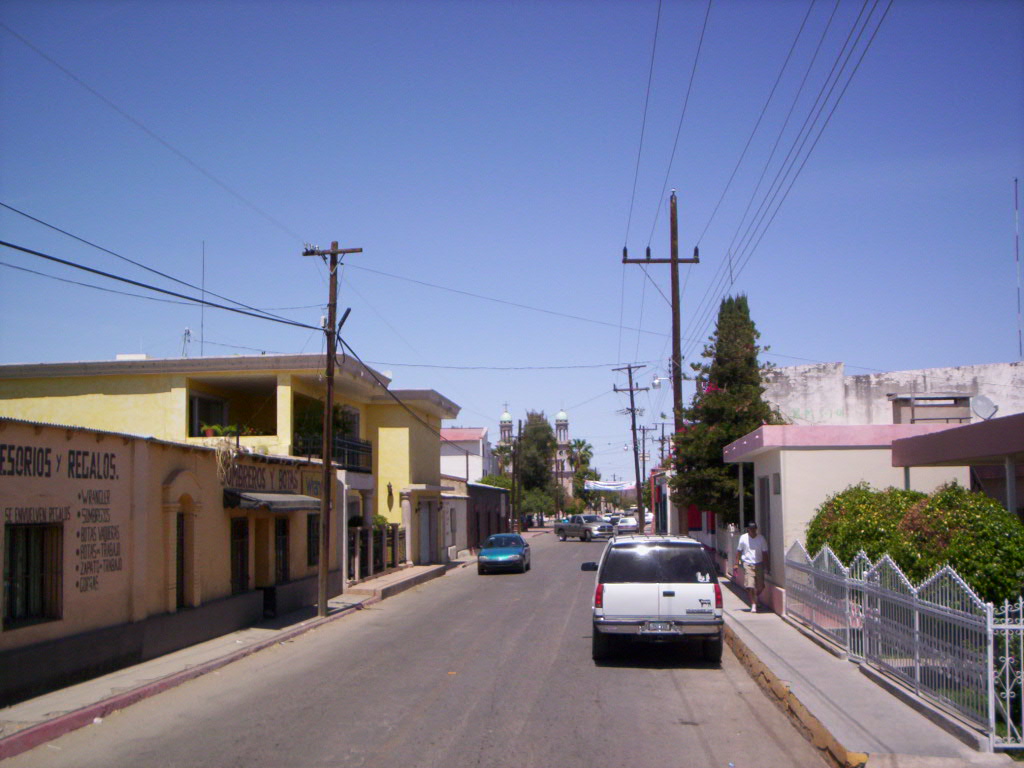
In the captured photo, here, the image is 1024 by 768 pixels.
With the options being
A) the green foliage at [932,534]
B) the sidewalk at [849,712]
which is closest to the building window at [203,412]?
the green foliage at [932,534]

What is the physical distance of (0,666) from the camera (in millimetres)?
10625

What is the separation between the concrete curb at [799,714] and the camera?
7.88 m

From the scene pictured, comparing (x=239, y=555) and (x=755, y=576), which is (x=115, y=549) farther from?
(x=755, y=576)

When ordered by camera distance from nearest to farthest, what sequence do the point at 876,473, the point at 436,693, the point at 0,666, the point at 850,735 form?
the point at 850,735
the point at 0,666
the point at 436,693
the point at 876,473

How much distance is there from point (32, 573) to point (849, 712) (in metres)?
9.78

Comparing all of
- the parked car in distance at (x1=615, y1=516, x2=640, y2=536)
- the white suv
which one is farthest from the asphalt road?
the parked car in distance at (x1=615, y1=516, x2=640, y2=536)

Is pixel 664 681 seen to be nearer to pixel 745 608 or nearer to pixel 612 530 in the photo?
pixel 745 608

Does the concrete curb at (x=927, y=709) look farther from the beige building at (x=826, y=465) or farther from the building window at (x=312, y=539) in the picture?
the building window at (x=312, y=539)

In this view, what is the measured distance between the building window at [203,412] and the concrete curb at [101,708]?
11.2m

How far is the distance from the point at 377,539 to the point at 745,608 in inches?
596

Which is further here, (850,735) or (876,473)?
(876,473)

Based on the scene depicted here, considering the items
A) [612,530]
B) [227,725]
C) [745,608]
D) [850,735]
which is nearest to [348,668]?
[227,725]

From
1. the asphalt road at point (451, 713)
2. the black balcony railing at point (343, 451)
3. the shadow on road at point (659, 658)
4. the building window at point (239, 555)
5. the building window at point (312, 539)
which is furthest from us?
the black balcony railing at point (343, 451)

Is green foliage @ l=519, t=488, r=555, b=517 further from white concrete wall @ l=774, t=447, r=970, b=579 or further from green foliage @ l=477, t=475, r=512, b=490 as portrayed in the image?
white concrete wall @ l=774, t=447, r=970, b=579
